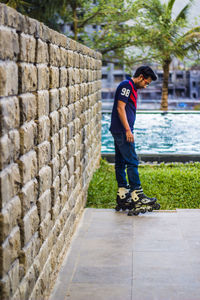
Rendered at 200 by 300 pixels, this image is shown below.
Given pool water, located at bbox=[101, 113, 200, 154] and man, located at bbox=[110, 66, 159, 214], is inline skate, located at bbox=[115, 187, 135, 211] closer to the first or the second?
man, located at bbox=[110, 66, 159, 214]

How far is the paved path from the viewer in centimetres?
396

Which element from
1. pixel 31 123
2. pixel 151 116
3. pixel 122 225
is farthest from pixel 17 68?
pixel 151 116

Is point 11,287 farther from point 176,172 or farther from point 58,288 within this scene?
point 176,172

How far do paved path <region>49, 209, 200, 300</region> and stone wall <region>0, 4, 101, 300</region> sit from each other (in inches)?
8.1

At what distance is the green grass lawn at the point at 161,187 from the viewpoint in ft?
23.3

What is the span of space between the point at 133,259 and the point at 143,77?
2.67m

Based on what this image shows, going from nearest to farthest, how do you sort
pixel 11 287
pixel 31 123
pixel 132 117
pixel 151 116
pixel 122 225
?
pixel 11 287 < pixel 31 123 < pixel 122 225 < pixel 132 117 < pixel 151 116

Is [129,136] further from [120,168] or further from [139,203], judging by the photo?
[139,203]

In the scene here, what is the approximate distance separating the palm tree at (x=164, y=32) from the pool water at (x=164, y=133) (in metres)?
3.77

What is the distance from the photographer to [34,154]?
10.8 ft

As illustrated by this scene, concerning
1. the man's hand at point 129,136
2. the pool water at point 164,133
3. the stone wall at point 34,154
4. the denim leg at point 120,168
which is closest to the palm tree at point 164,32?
the pool water at point 164,133

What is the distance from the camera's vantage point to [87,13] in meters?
24.5

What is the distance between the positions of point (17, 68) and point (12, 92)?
0.21 metres

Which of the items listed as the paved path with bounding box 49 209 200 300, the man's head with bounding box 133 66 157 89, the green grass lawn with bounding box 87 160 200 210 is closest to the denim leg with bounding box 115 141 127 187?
the green grass lawn with bounding box 87 160 200 210
